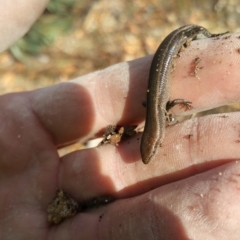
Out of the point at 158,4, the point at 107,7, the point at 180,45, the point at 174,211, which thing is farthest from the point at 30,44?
the point at 174,211

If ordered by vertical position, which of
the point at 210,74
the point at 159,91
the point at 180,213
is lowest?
the point at 180,213

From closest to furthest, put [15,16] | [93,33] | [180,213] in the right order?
[180,213] < [15,16] < [93,33]

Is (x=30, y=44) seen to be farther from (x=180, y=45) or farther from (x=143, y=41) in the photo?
(x=180, y=45)

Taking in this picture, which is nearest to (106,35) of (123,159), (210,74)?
(210,74)

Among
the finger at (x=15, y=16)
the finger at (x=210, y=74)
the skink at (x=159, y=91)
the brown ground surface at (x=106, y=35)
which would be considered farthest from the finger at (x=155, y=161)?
the brown ground surface at (x=106, y=35)

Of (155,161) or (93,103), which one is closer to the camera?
(155,161)

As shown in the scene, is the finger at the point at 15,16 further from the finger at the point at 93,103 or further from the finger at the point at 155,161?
the finger at the point at 155,161

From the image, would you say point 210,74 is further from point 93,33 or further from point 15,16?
point 93,33
